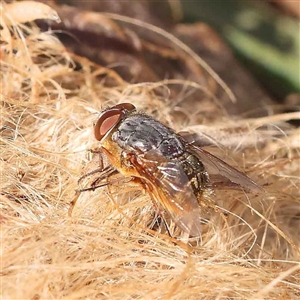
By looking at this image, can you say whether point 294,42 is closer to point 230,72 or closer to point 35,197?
point 230,72

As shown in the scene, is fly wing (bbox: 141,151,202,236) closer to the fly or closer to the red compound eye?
the fly

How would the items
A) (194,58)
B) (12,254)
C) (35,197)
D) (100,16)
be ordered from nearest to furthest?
(12,254) < (35,197) < (100,16) < (194,58)

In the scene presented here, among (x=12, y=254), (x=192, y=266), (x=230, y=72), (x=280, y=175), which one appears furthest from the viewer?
(x=230, y=72)

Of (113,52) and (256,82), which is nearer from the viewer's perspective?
(113,52)

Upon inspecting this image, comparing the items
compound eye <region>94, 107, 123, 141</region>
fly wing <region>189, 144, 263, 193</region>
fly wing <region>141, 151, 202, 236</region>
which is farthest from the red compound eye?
fly wing <region>189, 144, 263, 193</region>

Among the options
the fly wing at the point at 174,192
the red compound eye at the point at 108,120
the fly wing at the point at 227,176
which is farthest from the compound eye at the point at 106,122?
the fly wing at the point at 227,176

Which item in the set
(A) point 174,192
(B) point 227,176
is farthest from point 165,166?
(B) point 227,176

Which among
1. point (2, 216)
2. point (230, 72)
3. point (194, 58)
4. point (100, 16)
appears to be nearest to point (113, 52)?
point (100, 16)

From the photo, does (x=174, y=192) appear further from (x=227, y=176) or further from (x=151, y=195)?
(x=227, y=176)
